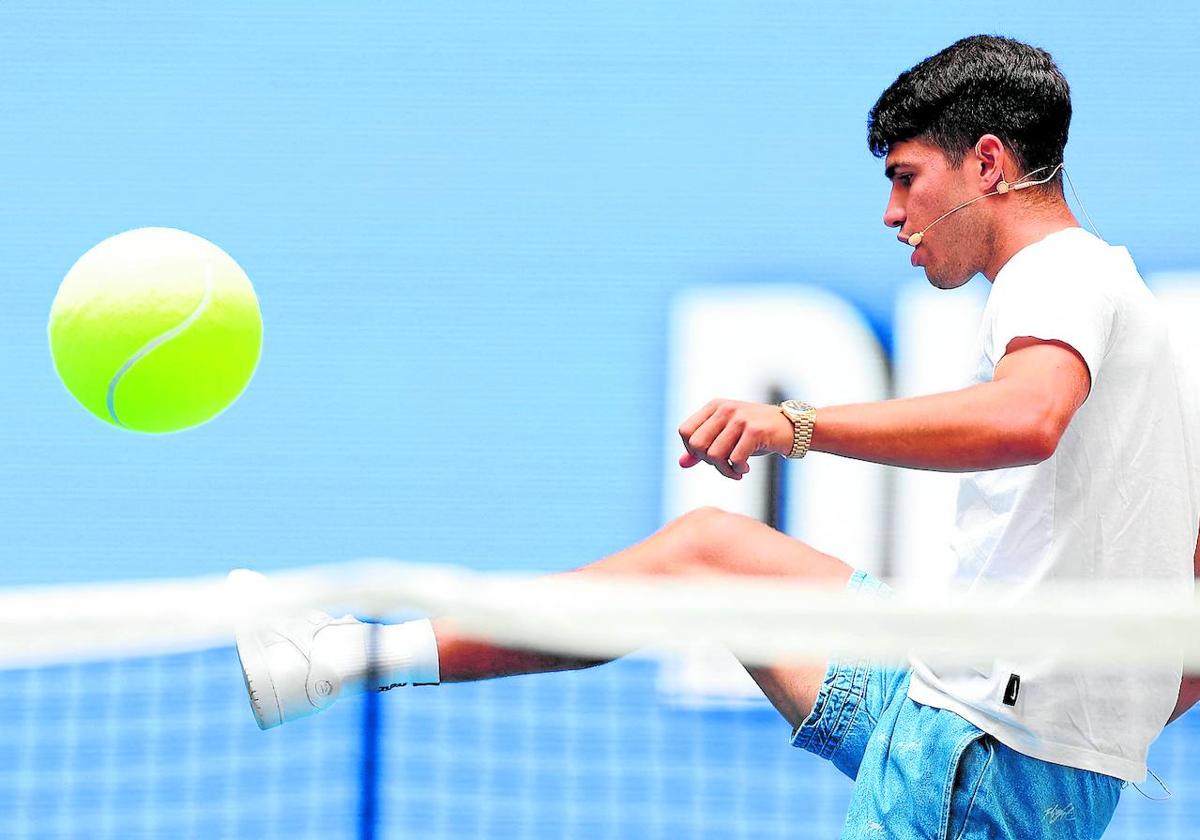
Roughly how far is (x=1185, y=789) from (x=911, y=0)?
2.02m

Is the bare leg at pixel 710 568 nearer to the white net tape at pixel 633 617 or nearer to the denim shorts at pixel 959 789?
the denim shorts at pixel 959 789

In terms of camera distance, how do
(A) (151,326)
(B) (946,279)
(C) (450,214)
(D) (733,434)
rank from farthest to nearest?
(C) (450,214) → (A) (151,326) → (B) (946,279) → (D) (733,434)

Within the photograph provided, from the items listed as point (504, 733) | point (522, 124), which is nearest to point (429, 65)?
point (522, 124)

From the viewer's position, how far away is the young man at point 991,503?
1.53 m

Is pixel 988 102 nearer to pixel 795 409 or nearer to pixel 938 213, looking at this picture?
pixel 938 213

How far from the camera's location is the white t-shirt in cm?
169

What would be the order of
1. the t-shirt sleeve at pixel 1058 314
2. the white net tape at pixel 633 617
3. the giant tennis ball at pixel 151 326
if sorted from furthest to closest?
the giant tennis ball at pixel 151 326 → the t-shirt sleeve at pixel 1058 314 → the white net tape at pixel 633 617

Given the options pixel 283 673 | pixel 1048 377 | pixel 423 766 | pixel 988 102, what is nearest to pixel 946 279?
pixel 988 102

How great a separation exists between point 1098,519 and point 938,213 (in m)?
0.45

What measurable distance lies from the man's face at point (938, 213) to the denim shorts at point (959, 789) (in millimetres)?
545

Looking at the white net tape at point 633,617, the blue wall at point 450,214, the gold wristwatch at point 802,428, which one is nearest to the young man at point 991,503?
the gold wristwatch at point 802,428

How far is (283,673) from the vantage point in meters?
1.84

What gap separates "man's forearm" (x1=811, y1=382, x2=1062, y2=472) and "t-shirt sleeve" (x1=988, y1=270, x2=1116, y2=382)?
0.10m

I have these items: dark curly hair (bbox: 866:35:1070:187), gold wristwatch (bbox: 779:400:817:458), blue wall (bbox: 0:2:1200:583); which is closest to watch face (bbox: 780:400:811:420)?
gold wristwatch (bbox: 779:400:817:458)
